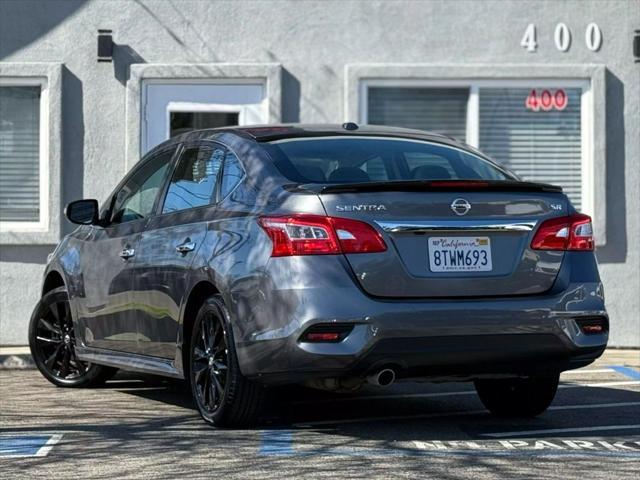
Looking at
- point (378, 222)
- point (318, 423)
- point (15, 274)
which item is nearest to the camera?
point (378, 222)

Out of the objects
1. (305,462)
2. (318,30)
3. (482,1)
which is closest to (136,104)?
(318,30)

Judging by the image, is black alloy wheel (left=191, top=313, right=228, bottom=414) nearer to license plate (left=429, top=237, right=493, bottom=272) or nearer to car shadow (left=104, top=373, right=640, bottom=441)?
car shadow (left=104, top=373, right=640, bottom=441)

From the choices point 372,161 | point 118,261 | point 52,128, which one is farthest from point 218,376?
point 52,128

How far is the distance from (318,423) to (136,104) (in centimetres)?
639

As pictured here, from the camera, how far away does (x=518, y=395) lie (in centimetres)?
840

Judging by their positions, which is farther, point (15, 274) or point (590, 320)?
point (15, 274)

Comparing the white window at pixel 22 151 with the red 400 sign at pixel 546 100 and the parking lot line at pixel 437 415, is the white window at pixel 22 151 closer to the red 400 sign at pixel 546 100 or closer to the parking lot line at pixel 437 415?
the red 400 sign at pixel 546 100

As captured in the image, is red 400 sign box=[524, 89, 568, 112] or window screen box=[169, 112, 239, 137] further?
A: red 400 sign box=[524, 89, 568, 112]

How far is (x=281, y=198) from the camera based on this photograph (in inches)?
290

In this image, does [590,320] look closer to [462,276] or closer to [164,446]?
[462,276]

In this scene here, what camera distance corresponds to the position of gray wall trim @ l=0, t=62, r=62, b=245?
45.2ft

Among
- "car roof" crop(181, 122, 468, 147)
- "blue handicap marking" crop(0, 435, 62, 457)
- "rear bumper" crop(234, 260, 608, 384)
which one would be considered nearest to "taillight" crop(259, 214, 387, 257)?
"rear bumper" crop(234, 260, 608, 384)

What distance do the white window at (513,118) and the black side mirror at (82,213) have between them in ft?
16.5

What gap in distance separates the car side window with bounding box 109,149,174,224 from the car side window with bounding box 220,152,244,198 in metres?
0.80
